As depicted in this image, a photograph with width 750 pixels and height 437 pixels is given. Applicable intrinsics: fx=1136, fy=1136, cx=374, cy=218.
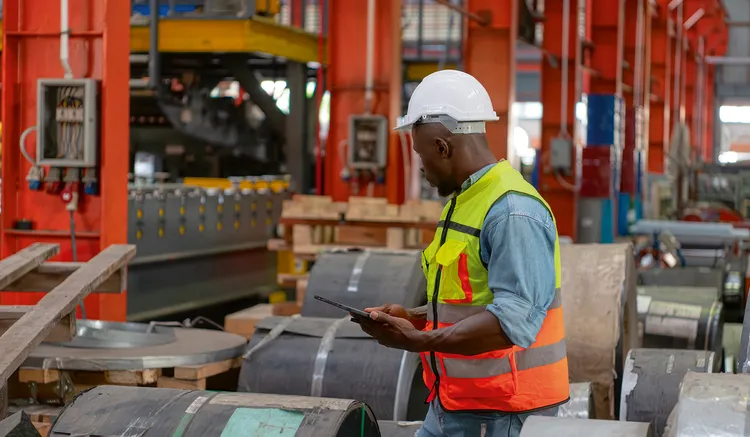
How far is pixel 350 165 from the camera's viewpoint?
10.4 m

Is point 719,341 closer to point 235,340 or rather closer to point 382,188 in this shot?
point 235,340

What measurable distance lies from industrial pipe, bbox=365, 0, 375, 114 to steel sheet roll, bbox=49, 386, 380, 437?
271 inches

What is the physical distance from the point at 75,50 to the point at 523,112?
111 feet

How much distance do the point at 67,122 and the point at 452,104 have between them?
4300 mm

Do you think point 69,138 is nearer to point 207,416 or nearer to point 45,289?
point 45,289

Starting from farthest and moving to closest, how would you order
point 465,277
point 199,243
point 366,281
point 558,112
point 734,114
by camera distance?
point 734,114 → point 558,112 → point 199,243 → point 366,281 → point 465,277

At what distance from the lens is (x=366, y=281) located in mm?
6449

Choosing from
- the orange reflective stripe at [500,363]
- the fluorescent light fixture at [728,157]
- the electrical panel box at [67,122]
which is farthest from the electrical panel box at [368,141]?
the fluorescent light fixture at [728,157]

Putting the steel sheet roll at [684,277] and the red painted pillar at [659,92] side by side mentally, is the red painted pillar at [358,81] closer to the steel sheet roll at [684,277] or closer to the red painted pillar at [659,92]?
the steel sheet roll at [684,277]

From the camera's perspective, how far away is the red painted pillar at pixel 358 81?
34.4ft

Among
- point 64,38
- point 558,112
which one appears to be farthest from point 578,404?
point 558,112

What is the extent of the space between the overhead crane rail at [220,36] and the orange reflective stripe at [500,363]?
1031 cm


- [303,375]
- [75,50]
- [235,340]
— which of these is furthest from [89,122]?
[303,375]

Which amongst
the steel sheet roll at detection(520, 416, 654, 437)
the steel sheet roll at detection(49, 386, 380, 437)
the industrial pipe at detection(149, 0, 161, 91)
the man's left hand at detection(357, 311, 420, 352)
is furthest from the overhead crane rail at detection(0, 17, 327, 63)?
the steel sheet roll at detection(520, 416, 654, 437)
